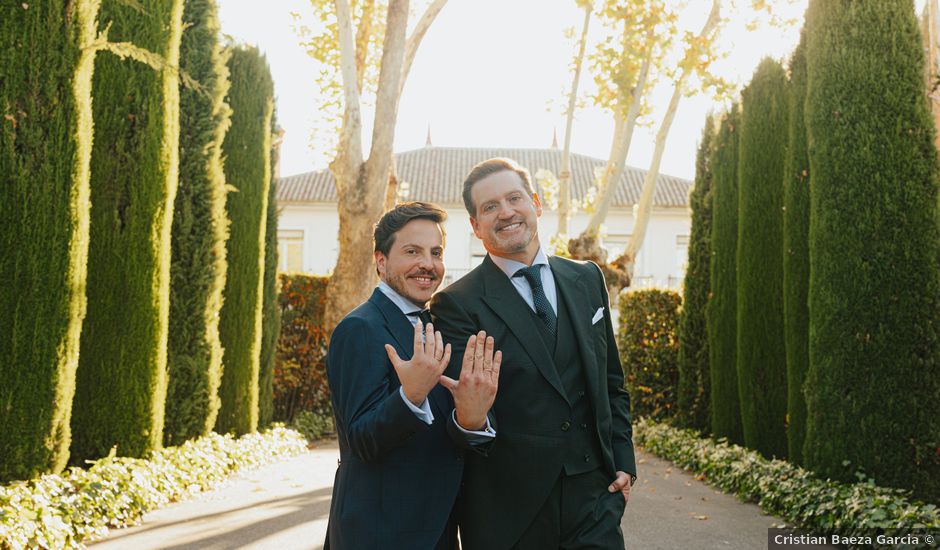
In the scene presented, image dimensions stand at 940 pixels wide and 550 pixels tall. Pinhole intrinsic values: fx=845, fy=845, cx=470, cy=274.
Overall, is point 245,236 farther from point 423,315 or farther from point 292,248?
point 292,248

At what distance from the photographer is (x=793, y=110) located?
27.5ft

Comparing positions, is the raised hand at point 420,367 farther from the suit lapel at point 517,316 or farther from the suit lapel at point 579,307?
the suit lapel at point 579,307

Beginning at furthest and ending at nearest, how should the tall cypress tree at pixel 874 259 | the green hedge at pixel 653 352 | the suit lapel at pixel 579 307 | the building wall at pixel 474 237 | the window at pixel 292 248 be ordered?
1. the window at pixel 292 248
2. the building wall at pixel 474 237
3. the green hedge at pixel 653 352
4. the tall cypress tree at pixel 874 259
5. the suit lapel at pixel 579 307

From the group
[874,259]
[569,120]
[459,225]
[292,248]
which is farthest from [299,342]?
[292,248]

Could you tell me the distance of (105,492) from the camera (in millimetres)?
6285

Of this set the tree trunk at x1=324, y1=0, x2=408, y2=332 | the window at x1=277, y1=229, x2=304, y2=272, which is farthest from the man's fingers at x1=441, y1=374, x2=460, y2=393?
the window at x1=277, y1=229, x2=304, y2=272

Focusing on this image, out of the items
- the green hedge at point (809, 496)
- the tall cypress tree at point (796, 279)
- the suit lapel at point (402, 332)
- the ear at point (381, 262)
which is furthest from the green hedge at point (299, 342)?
the suit lapel at point (402, 332)

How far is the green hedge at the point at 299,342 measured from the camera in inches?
571

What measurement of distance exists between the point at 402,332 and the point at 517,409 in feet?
1.55

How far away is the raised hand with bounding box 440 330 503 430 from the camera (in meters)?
2.49

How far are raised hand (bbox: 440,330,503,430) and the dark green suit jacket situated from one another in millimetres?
251

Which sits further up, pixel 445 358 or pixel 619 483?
pixel 445 358

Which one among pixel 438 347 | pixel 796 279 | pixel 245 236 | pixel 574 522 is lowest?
pixel 574 522

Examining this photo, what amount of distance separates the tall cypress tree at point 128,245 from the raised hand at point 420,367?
5.60 meters
